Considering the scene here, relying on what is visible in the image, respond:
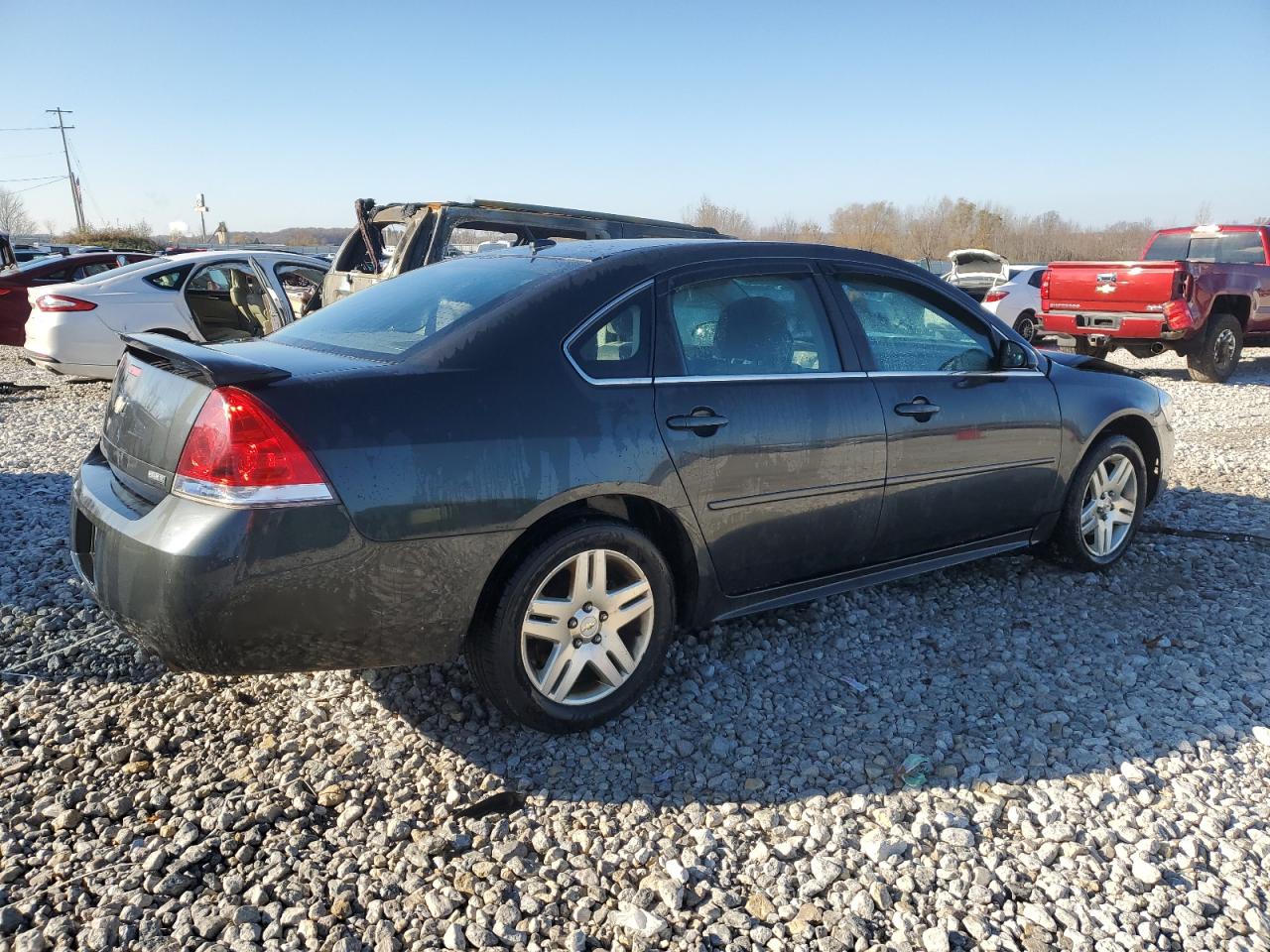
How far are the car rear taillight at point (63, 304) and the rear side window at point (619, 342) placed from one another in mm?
8657

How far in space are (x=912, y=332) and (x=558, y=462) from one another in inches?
74.4

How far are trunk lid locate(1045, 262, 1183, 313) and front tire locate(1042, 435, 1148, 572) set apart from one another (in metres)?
7.22

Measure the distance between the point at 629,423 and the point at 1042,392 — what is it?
229 cm

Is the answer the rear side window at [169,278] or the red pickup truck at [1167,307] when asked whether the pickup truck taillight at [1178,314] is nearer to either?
the red pickup truck at [1167,307]

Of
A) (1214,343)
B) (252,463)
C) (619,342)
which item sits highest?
(619,342)

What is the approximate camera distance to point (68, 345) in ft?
31.4

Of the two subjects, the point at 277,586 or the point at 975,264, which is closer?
the point at 277,586

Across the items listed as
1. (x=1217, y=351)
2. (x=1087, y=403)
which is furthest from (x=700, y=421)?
(x=1217, y=351)

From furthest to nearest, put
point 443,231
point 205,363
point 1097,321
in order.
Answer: point 1097,321 < point 443,231 < point 205,363

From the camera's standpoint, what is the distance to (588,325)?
121 inches

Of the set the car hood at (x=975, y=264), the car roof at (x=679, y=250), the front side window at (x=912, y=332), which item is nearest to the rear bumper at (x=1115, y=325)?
the car hood at (x=975, y=264)

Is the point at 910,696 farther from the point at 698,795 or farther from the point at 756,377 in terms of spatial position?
the point at 756,377

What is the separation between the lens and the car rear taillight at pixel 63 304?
9625 mm

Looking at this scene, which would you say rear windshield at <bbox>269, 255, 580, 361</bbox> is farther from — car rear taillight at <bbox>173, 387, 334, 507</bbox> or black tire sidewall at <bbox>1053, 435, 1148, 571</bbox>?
black tire sidewall at <bbox>1053, 435, 1148, 571</bbox>
